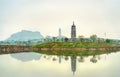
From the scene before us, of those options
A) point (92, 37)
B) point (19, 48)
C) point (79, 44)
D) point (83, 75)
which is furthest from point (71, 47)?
point (83, 75)

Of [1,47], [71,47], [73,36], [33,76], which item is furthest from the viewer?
[73,36]

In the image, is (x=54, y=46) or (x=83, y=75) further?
(x=54, y=46)

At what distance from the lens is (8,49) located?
90.9m

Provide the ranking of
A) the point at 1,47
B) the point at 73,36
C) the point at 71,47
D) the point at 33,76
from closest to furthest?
the point at 33,76
the point at 1,47
the point at 71,47
the point at 73,36

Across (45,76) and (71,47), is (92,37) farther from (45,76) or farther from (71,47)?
(45,76)

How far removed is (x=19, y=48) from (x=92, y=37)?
36219 millimetres

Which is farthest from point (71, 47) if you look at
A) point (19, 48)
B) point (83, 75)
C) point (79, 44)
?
point (83, 75)

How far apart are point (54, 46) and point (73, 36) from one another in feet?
57.1

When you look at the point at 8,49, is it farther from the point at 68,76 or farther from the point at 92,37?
the point at 68,76

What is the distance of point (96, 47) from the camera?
311 feet

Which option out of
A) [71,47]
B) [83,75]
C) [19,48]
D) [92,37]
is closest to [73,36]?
[92,37]

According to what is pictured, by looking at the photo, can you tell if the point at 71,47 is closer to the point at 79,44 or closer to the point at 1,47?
the point at 79,44

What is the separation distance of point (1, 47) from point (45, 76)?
2324 inches

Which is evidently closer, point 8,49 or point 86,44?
point 8,49
